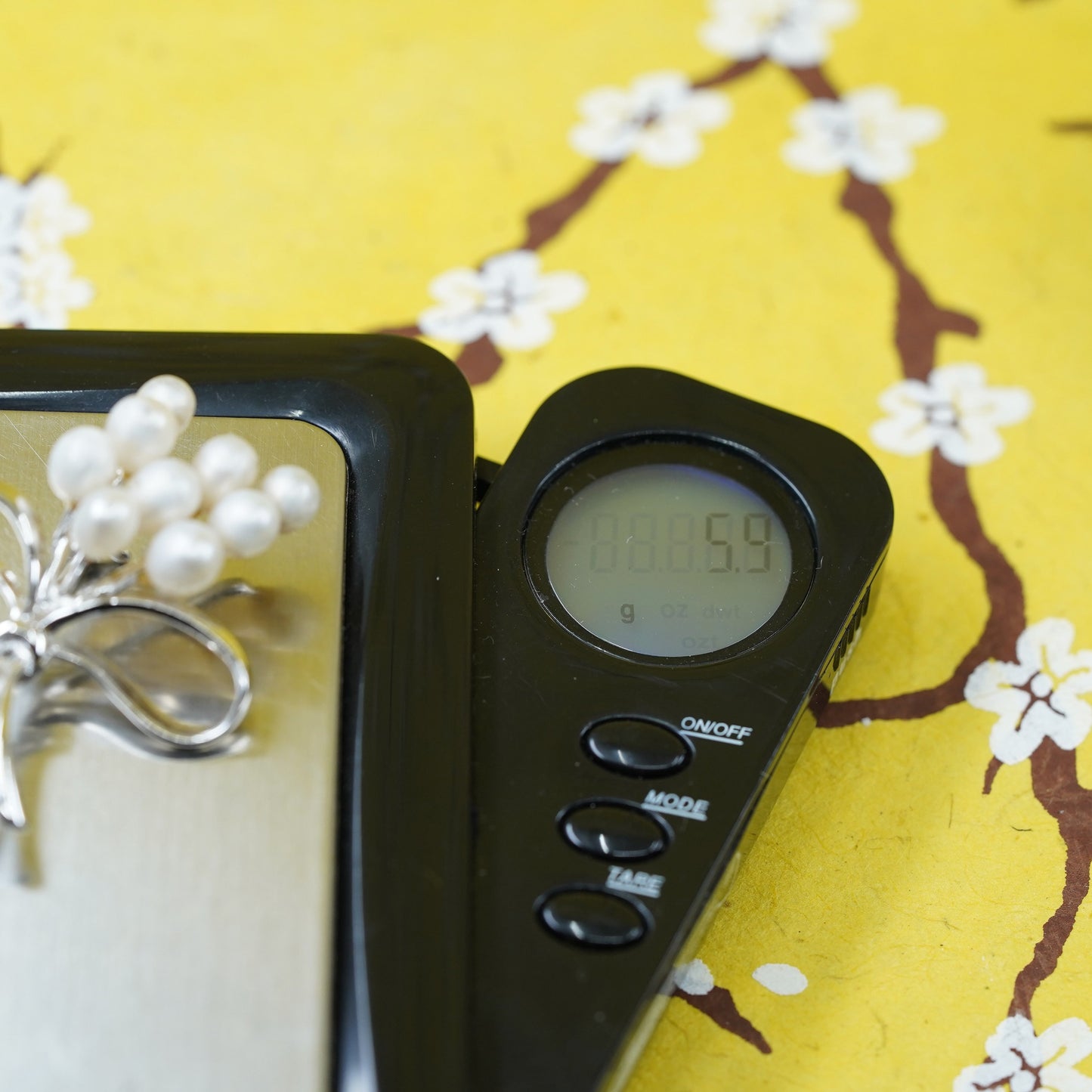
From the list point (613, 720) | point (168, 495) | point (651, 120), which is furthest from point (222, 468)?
point (651, 120)

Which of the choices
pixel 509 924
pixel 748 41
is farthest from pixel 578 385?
pixel 748 41

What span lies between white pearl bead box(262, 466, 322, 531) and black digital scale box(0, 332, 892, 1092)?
0.8 inches

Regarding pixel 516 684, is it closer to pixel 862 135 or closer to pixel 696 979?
pixel 696 979

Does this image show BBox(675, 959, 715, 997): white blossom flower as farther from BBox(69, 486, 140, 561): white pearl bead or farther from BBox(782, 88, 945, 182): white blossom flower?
BBox(782, 88, 945, 182): white blossom flower

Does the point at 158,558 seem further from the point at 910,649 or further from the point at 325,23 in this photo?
the point at 325,23

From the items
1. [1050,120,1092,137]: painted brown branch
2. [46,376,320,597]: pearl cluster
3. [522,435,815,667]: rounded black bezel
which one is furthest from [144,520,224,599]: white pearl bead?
[1050,120,1092,137]: painted brown branch

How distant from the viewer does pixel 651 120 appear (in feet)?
1.97

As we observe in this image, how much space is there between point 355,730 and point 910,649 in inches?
7.8

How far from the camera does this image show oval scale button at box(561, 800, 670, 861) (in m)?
0.33

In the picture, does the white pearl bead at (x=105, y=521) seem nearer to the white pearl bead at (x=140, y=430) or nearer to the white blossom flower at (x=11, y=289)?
the white pearl bead at (x=140, y=430)

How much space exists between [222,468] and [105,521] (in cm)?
3

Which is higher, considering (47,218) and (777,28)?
(777,28)

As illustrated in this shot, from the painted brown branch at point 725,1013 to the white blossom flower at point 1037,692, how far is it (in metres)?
0.12

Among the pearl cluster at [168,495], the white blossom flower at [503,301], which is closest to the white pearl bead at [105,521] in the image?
the pearl cluster at [168,495]
